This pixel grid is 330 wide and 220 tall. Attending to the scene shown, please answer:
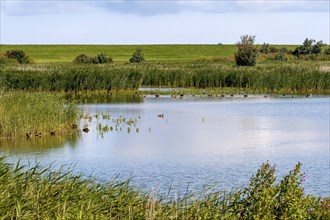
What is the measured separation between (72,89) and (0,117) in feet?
70.7

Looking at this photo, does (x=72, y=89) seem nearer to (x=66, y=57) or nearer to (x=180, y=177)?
(x=180, y=177)

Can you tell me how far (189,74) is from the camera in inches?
2063

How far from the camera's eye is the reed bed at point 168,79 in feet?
142

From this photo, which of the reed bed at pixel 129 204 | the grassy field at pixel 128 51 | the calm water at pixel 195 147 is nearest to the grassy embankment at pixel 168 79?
the calm water at pixel 195 147

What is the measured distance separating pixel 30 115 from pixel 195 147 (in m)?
5.74

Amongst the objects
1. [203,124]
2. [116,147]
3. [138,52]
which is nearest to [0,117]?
[116,147]

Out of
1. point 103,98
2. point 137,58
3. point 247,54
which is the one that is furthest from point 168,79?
point 137,58

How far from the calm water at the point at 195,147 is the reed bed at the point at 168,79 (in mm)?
8215

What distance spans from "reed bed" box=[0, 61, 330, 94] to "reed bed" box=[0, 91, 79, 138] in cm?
1488

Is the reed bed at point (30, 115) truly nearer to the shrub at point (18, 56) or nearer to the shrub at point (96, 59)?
the shrub at point (96, 59)

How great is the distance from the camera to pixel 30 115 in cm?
2402

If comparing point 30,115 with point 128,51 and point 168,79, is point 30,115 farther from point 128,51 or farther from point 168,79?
point 128,51

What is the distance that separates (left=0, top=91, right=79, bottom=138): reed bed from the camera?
23.6 meters

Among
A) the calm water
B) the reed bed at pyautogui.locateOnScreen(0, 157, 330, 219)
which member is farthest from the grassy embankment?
the reed bed at pyautogui.locateOnScreen(0, 157, 330, 219)
